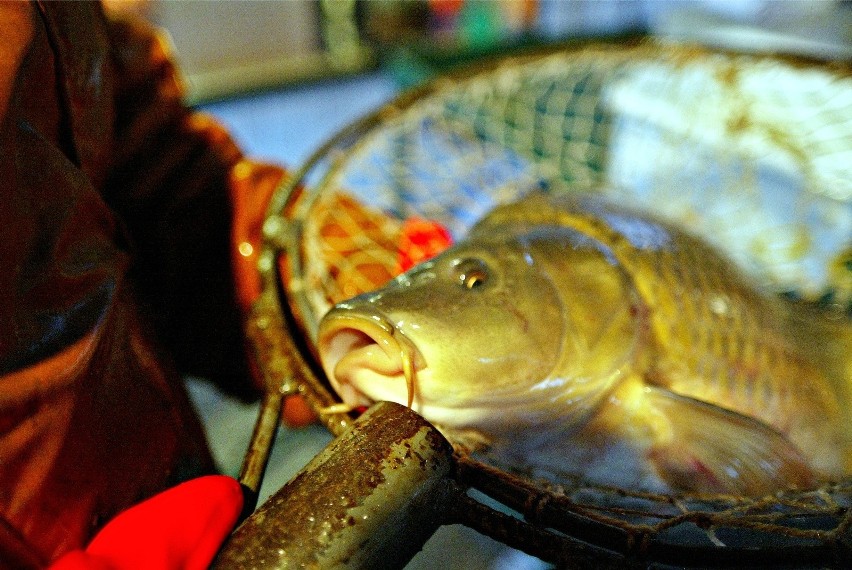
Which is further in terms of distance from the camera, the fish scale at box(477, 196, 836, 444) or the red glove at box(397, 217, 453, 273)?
the red glove at box(397, 217, 453, 273)

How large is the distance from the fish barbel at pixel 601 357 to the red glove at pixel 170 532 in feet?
0.76

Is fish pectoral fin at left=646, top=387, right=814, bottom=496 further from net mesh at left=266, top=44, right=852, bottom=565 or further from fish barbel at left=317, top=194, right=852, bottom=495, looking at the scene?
net mesh at left=266, top=44, right=852, bottom=565

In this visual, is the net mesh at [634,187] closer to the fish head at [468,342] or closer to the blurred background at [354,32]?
the fish head at [468,342]

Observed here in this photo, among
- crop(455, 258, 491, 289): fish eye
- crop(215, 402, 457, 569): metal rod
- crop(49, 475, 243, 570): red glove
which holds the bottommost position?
crop(49, 475, 243, 570): red glove

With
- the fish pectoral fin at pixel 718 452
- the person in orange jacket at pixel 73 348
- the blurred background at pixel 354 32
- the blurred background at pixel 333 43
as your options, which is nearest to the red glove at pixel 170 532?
the person in orange jacket at pixel 73 348

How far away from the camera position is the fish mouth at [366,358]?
2.55 feet

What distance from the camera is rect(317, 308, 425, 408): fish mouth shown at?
78 cm

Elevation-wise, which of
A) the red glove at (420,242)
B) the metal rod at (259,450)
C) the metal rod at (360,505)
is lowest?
the red glove at (420,242)

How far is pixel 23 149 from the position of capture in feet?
2.19

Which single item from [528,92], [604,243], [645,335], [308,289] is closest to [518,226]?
[604,243]

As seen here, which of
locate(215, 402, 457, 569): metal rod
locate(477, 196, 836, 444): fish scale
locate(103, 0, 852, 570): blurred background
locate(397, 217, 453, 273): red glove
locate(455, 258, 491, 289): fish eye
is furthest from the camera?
locate(103, 0, 852, 570): blurred background

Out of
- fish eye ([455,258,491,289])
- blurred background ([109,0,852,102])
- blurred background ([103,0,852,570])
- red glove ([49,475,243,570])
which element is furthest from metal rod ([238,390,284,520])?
blurred background ([109,0,852,102])

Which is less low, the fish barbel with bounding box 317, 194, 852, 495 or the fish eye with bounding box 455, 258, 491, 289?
the fish eye with bounding box 455, 258, 491, 289

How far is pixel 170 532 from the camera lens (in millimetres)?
621
